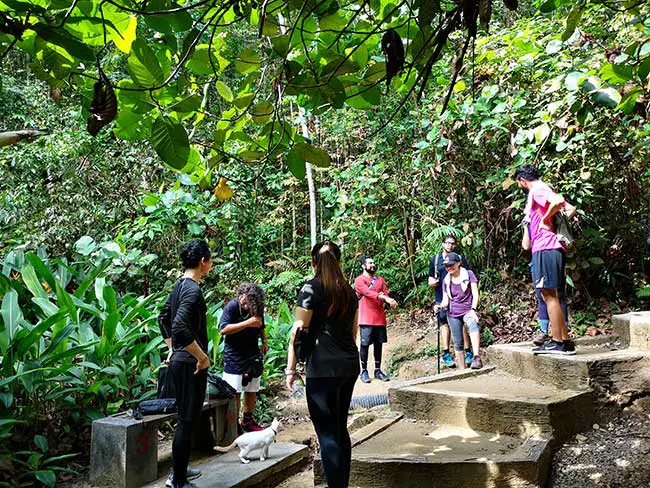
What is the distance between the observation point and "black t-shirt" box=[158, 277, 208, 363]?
3.51m

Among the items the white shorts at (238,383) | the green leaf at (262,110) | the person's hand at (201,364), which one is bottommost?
the white shorts at (238,383)

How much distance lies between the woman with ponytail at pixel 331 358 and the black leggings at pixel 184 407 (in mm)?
726

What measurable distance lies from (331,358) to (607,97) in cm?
190

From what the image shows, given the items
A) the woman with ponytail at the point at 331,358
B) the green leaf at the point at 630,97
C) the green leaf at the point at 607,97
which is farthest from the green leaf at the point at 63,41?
the woman with ponytail at the point at 331,358

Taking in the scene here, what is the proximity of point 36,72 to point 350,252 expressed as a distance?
8.66 metres

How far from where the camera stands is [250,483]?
4117 mm

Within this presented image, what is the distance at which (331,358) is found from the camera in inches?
125

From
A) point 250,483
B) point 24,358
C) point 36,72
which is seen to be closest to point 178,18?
point 36,72

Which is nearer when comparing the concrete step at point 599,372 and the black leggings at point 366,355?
the concrete step at point 599,372

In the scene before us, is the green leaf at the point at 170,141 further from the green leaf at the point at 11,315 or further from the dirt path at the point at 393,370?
the green leaf at the point at 11,315

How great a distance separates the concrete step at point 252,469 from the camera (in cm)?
402

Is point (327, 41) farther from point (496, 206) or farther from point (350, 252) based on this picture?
point (350, 252)

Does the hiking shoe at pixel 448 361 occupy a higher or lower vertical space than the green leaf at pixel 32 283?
lower

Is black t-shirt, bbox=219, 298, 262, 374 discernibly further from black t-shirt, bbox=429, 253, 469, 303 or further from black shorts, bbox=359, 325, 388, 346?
black t-shirt, bbox=429, 253, 469, 303
